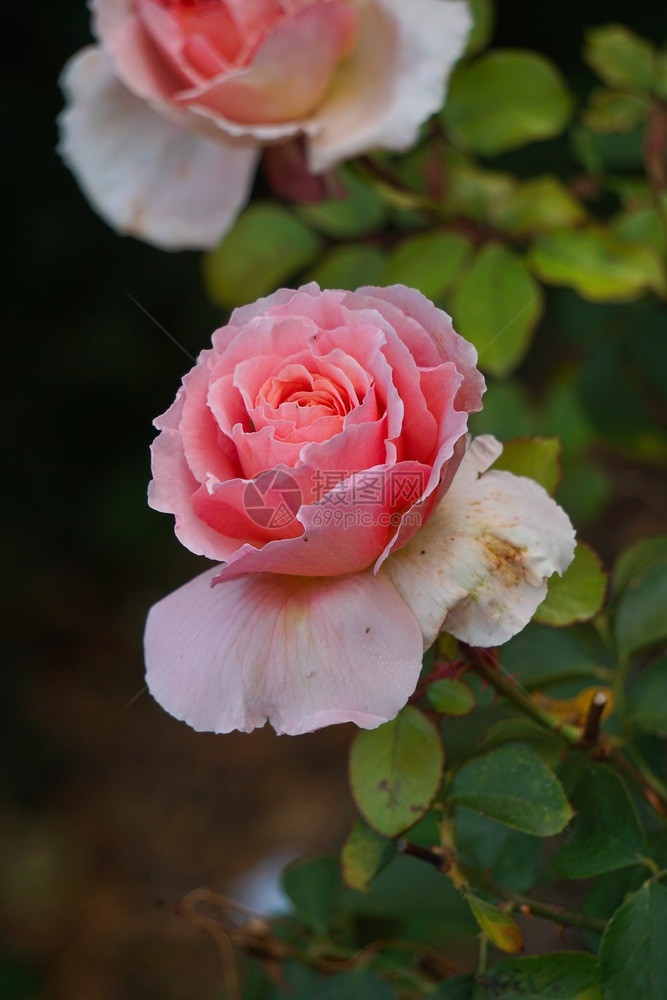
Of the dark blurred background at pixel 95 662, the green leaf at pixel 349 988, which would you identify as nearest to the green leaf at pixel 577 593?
the green leaf at pixel 349 988

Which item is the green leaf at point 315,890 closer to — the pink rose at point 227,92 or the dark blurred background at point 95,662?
the pink rose at point 227,92

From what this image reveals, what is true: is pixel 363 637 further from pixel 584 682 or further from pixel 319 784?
pixel 319 784

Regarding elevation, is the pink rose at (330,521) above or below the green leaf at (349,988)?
above

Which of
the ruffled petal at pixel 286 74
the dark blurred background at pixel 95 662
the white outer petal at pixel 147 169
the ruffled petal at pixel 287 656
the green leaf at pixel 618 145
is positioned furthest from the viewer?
the dark blurred background at pixel 95 662

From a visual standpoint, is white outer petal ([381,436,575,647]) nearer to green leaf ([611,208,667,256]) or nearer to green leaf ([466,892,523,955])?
green leaf ([466,892,523,955])

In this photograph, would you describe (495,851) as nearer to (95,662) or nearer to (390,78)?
(390,78)

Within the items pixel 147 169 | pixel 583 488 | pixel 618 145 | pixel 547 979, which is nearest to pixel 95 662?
pixel 583 488
